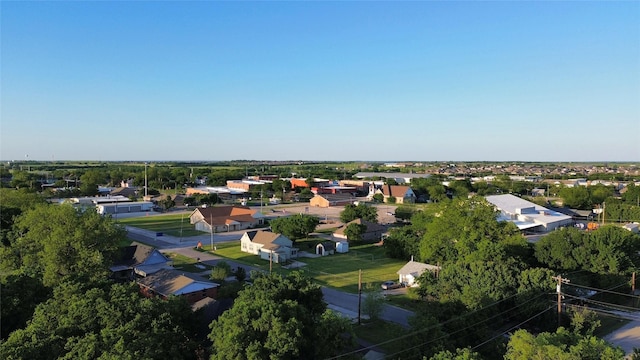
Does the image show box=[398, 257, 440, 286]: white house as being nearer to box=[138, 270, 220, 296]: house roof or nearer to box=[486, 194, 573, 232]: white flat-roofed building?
box=[138, 270, 220, 296]: house roof

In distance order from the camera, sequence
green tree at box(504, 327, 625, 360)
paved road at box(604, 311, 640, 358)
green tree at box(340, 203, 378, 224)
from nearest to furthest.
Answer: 1. green tree at box(504, 327, 625, 360)
2. paved road at box(604, 311, 640, 358)
3. green tree at box(340, 203, 378, 224)

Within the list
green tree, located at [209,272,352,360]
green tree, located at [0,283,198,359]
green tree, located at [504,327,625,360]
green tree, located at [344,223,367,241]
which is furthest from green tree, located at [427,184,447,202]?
green tree, located at [0,283,198,359]

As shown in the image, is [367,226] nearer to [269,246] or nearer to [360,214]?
[360,214]

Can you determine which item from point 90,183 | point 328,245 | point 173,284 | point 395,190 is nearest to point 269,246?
point 328,245

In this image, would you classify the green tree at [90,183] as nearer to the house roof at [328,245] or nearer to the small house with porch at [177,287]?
the house roof at [328,245]

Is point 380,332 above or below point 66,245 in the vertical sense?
below

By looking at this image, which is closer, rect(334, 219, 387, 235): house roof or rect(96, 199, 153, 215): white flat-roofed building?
rect(334, 219, 387, 235): house roof

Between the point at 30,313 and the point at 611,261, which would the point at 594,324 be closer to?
the point at 611,261
